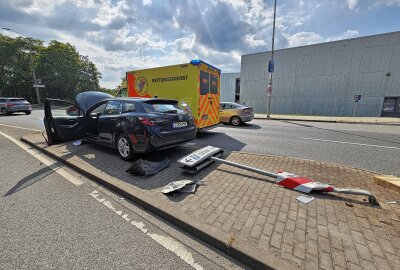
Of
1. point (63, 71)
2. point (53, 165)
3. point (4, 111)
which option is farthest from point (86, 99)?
A: point (63, 71)

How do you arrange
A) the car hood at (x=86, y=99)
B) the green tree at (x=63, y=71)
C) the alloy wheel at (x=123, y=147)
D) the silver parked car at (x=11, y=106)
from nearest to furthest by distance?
the alloy wheel at (x=123, y=147), the car hood at (x=86, y=99), the silver parked car at (x=11, y=106), the green tree at (x=63, y=71)

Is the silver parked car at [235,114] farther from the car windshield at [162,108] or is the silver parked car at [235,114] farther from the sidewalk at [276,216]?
the sidewalk at [276,216]

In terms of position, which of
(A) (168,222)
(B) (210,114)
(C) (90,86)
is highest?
(C) (90,86)

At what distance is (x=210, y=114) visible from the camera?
324 inches

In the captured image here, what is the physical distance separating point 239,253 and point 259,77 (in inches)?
1150

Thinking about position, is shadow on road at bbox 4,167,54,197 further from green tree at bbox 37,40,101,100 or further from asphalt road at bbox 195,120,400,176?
green tree at bbox 37,40,101,100

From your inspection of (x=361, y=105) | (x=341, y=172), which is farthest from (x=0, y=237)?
(x=361, y=105)

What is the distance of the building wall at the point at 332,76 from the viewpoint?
68.6 ft

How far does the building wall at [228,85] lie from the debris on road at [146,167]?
34467 mm

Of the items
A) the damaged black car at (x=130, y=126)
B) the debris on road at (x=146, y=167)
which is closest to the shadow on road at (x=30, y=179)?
the damaged black car at (x=130, y=126)

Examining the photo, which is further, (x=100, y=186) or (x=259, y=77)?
(x=259, y=77)

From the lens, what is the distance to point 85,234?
2.37 meters

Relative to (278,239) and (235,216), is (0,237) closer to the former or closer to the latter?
(235,216)

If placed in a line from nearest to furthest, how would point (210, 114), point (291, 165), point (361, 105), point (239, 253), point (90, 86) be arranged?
point (239, 253)
point (291, 165)
point (210, 114)
point (361, 105)
point (90, 86)
